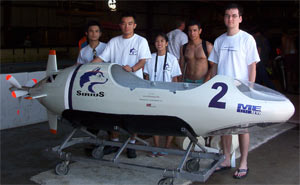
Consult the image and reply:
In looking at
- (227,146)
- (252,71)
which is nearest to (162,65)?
(252,71)

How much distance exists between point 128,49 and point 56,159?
1683 mm

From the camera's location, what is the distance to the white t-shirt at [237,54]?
366 centimetres

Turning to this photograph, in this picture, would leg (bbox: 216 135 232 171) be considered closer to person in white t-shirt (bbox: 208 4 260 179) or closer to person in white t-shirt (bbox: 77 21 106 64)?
person in white t-shirt (bbox: 208 4 260 179)

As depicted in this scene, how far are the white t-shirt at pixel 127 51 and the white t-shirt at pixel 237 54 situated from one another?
859 millimetres

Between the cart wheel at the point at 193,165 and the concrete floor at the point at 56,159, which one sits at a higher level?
the cart wheel at the point at 193,165

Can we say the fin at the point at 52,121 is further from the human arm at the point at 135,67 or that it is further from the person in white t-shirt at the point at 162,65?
the person in white t-shirt at the point at 162,65

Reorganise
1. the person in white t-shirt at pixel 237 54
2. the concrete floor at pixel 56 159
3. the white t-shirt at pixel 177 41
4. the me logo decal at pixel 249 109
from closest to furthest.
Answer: the me logo decal at pixel 249 109, the person in white t-shirt at pixel 237 54, the concrete floor at pixel 56 159, the white t-shirt at pixel 177 41

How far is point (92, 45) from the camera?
14.5 feet

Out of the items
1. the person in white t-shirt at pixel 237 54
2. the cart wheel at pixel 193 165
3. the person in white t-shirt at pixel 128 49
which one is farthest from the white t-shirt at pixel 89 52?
the cart wheel at pixel 193 165

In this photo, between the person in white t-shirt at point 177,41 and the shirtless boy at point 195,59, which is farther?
the person in white t-shirt at point 177,41

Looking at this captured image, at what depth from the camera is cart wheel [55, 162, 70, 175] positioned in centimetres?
382

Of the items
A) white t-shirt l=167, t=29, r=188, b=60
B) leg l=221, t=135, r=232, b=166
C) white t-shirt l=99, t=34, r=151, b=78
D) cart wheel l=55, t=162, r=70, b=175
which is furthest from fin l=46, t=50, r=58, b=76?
white t-shirt l=167, t=29, r=188, b=60

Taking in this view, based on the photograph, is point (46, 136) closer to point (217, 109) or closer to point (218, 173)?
point (218, 173)

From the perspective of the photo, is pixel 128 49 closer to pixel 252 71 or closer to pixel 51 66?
pixel 51 66
